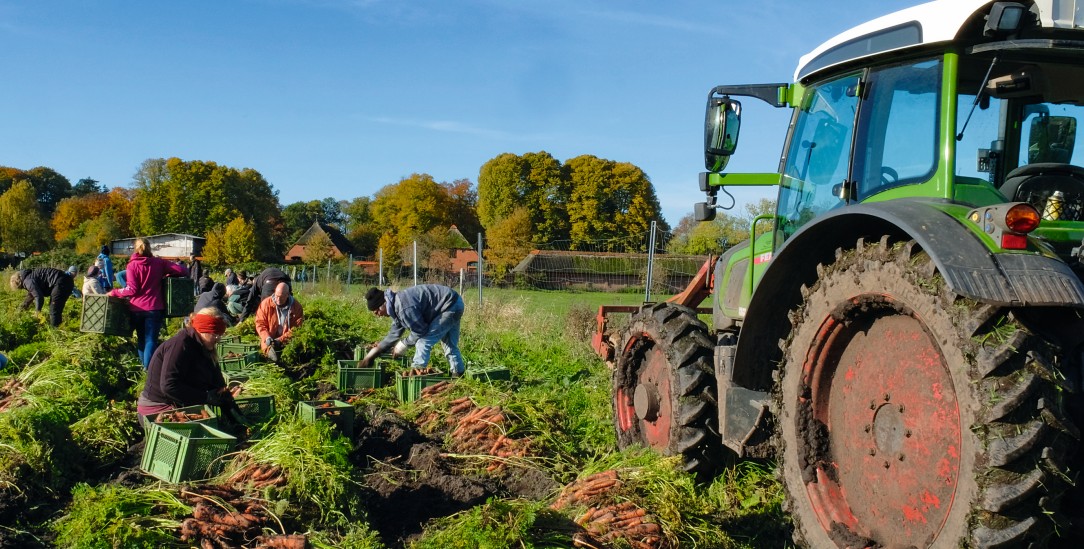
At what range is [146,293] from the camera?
36.3 ft

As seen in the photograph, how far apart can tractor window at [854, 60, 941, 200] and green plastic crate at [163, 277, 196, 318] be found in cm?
1034

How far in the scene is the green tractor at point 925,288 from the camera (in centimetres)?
290

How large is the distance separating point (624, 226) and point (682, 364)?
2087 inches

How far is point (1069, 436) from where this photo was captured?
9.37ft

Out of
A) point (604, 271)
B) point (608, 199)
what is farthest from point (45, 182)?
point (604, 271)

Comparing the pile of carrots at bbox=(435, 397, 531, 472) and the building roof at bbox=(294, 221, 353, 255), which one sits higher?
the building roof at bbox=(294, 221, 353, 255)

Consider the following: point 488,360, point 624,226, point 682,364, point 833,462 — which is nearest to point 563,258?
point 488,360

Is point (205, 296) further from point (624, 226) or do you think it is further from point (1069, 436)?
point (624, 226)

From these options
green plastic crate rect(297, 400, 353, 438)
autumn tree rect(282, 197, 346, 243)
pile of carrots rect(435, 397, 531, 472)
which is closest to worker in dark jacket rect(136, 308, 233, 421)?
green plastic crate rect(297, 400, 353, 438)

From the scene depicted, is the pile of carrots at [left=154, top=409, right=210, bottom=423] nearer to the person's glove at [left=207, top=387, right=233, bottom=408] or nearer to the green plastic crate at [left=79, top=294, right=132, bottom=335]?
the person's glove at [left=207, top=387, right=233, bottom=408]

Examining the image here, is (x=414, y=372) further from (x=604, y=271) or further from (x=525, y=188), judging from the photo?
(x=525, y=188)

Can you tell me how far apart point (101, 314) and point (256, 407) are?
4.45 m

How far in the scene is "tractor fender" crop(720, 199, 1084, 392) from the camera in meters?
2.95

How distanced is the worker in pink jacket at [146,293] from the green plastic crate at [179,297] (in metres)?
0.75
